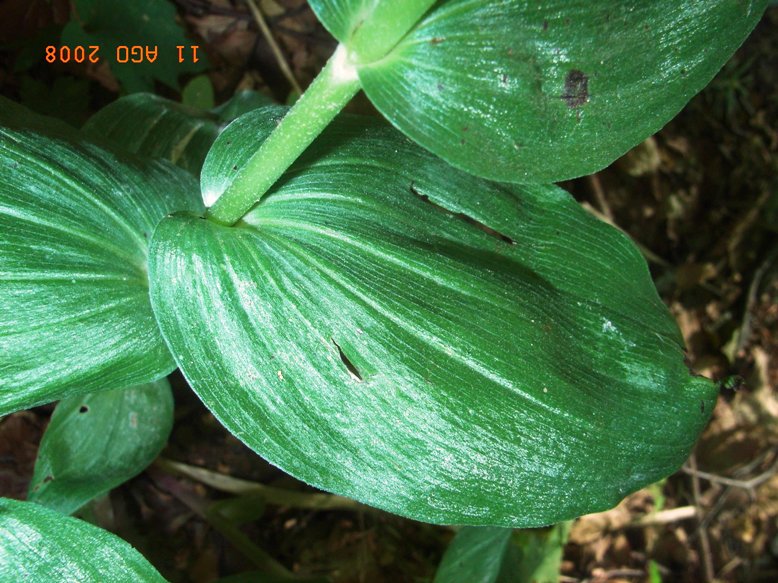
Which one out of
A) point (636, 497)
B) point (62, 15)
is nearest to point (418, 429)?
point (62, 15)

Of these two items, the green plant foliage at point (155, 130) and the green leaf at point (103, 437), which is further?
the green plant foliage at point (155, 130)

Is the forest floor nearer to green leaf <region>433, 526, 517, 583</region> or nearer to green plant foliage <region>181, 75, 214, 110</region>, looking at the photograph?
green plant foliage <region>181, 75, 214, 110</region>

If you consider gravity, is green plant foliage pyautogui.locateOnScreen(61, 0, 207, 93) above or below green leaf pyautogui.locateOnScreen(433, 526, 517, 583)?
above

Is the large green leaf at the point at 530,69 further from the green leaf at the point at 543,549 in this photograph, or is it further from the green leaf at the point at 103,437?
the green leaf at the point at 543,549

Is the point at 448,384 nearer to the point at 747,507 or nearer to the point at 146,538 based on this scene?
the point at 146,538
